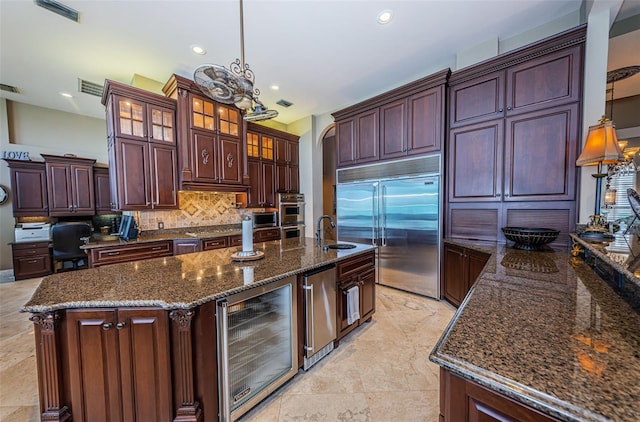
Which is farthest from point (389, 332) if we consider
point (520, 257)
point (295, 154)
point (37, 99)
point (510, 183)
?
point (37, 99)

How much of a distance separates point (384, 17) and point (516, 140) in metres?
1.94

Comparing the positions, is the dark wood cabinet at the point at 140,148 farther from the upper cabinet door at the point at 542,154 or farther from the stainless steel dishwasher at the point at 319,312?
the upper cabinet door at the point at 542,154

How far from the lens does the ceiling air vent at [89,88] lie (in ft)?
12.4

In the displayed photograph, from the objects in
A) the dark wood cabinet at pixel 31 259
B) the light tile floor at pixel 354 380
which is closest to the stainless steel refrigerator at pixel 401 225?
the light tile floor at pixel 354 380

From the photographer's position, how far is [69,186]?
4.71m

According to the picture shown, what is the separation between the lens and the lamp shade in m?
1.83

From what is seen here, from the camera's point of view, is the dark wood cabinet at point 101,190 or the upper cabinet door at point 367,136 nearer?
the upper cabinet door at point 367,136

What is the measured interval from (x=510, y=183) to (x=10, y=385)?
4.82m

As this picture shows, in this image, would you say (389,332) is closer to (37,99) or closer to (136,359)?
(136,359)

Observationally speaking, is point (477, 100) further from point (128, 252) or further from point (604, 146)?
point (128, 252)

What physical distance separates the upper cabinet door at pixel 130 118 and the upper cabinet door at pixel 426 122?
370cm

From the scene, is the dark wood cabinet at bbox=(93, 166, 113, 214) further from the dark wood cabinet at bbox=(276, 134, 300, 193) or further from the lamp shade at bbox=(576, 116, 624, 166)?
the lamp shade at bbox=(576, 116, 624, 166)

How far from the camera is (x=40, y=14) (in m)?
2.39

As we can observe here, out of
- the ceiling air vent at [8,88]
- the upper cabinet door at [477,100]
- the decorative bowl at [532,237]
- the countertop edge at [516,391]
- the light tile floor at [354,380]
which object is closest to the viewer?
the countertop edge at [516,391]
